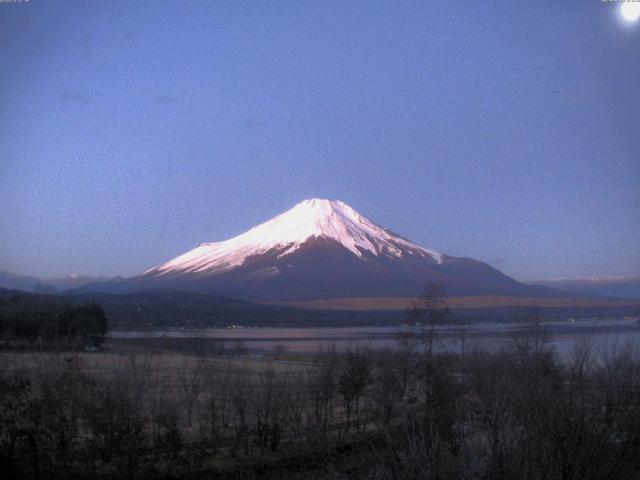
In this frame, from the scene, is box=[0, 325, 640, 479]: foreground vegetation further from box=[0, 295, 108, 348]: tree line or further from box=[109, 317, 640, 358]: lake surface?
box=[0, 295, 108, 348]: tree line

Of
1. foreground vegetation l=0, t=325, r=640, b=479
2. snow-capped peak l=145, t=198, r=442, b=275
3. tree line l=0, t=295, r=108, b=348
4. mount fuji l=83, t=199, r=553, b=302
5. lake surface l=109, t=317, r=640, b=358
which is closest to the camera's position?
foreground vegetation l=0, t=325, r=640, b=479

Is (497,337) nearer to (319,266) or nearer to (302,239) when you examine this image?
(319,266)

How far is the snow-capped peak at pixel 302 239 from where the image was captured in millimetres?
128250

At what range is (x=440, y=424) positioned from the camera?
1167 centimetres

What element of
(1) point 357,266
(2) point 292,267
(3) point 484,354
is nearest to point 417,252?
(1) point 357,266

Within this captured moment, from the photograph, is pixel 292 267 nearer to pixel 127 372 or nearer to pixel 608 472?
pixel 127 372

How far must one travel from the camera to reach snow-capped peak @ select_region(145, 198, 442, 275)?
421 feet

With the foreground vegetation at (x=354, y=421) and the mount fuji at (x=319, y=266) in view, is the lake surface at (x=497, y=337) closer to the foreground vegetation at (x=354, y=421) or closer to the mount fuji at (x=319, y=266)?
the foreground vegetation at (x=354, y=421)

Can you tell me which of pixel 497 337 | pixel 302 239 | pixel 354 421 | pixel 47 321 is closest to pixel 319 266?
pixel 302 239

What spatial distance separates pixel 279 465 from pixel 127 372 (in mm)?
3956

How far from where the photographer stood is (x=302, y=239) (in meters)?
137

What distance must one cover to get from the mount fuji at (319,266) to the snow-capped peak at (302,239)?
0.61 feet

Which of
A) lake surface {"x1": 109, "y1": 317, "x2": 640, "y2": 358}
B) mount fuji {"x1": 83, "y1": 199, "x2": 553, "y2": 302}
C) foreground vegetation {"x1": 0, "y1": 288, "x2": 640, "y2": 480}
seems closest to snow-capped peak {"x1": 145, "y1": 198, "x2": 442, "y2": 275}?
mount fuji {"x1": 83, "y1": 199, "x2": 553, "y2": 302}

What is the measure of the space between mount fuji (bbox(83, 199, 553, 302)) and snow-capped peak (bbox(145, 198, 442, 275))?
19 cm
